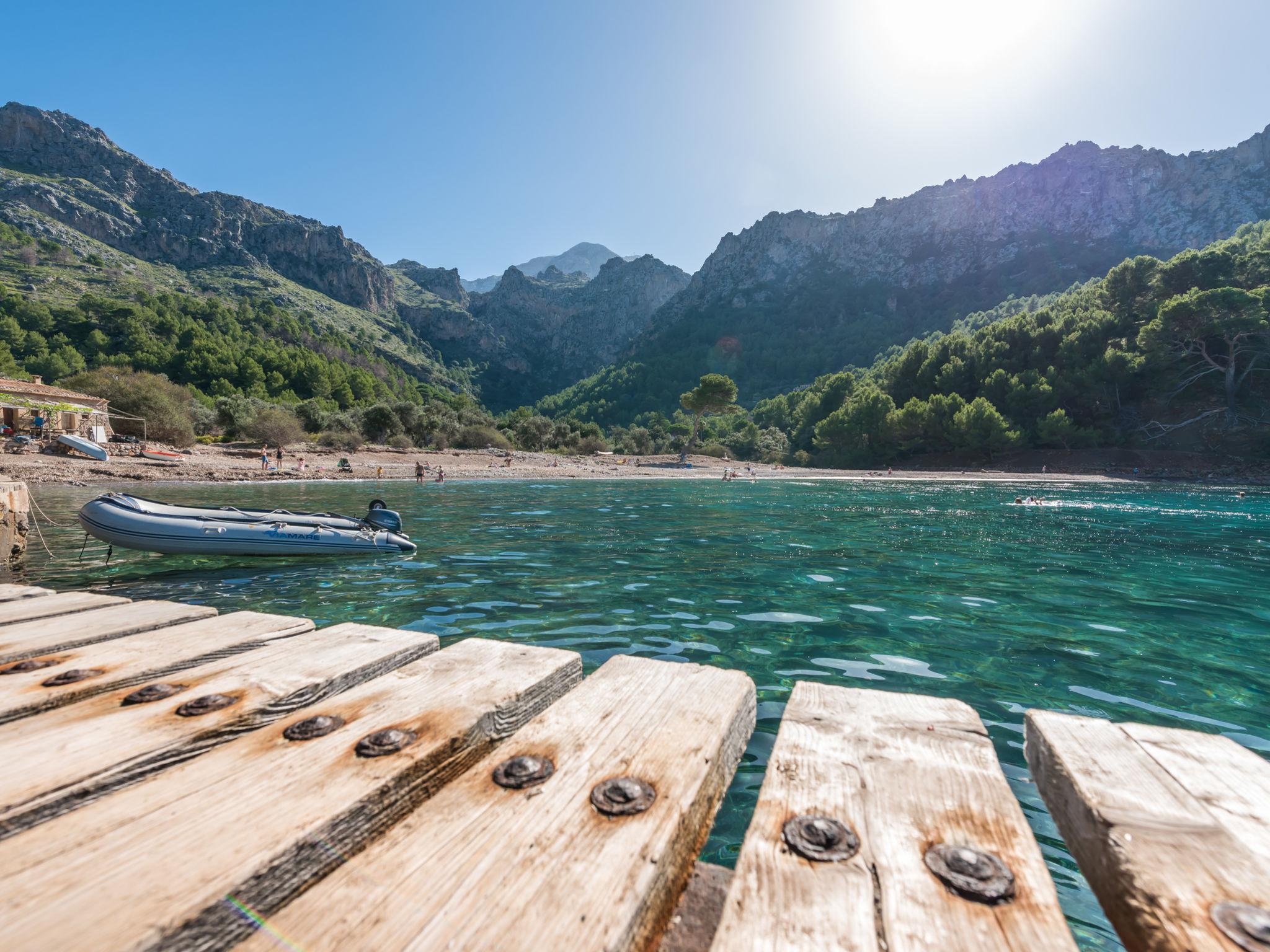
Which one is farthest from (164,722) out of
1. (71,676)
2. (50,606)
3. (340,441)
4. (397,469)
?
(340,441)

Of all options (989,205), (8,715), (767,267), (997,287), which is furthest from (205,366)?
(989,205)

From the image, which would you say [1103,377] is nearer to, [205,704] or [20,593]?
[205,704]

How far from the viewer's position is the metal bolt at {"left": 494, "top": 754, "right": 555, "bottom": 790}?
1316 millimetres

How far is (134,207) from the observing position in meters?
117

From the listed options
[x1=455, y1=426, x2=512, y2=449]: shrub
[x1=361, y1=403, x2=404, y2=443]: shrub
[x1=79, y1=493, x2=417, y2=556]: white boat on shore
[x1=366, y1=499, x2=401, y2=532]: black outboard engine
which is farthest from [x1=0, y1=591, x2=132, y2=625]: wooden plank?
[x1=455, y1=426, x2=512, y2=449]: shrub

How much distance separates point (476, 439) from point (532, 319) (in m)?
126

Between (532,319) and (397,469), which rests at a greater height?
(532,319)

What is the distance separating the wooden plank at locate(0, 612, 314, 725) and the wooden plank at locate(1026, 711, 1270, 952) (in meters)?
2.77

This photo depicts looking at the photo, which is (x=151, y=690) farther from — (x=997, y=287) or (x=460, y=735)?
(x=997, y=287)

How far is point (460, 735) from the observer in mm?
1509

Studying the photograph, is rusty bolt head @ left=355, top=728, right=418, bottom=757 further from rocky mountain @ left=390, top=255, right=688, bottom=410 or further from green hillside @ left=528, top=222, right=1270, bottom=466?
rocky mountain @ left=390, top=255, right=688, bottom=410

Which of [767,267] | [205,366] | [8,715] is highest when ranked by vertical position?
[767,267]

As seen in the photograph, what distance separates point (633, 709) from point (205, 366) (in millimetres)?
88125

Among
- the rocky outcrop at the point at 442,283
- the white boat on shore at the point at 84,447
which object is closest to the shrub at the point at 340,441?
the white boat on shore at the point at 84,447
